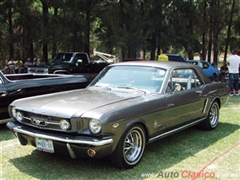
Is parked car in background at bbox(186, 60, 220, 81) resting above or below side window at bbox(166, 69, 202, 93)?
below

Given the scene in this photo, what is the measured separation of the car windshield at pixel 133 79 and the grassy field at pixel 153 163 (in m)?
1.08

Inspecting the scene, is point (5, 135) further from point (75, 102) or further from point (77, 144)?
point (77, 144)

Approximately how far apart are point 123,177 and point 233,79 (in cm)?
841

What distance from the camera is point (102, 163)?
4.10 m

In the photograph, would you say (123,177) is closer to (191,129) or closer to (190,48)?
(191,129)

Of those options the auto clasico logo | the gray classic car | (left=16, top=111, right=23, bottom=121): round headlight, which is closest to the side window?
the gray classic car

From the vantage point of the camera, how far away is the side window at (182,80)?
15.6 ft

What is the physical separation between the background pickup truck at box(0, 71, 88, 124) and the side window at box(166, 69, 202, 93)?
10.3 feet

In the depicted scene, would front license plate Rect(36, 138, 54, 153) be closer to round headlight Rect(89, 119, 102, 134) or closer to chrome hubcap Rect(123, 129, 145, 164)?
round headlight Rect(89, 119, 102, 134)

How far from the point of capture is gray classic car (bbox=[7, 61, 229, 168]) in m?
3.52

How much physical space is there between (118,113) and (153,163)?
41.6 inches

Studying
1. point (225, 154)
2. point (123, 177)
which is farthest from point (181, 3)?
point (123, 177)

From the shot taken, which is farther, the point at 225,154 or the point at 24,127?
the point at 225,154

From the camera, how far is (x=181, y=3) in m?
19.0
